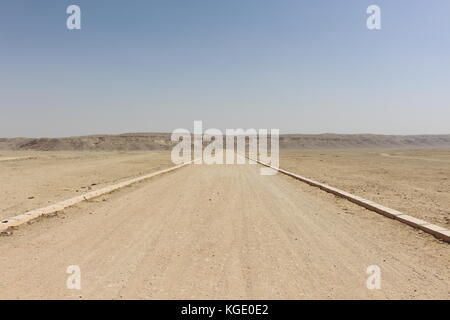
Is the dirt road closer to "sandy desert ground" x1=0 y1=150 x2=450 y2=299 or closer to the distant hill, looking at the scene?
"sandy desert ground" x1=0 y1=150 x2=450 y2=299

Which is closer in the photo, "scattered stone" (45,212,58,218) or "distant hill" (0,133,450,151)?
"scattered stone" (45,212,58,218)

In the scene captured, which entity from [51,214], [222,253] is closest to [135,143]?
[51,214]

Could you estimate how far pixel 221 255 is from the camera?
222 inches

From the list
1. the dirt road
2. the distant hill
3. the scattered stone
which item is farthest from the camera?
the distant hill

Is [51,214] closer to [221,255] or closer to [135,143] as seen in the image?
[221,255]

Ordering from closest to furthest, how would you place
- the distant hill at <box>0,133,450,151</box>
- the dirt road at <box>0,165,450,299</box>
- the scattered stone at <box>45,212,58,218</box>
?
the dirt road at <box>0,165,450,299</box>, the scattered stone at <box>45,212,58,218</box>, the distant hill at <box>0,133,450,151</box>

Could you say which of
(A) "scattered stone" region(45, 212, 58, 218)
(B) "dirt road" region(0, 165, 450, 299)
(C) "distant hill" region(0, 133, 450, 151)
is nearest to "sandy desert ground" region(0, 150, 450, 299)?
(B) "dirt road" region(0, 165, 450, 299)

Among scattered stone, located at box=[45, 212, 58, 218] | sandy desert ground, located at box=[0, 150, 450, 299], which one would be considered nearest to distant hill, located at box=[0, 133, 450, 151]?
scattered stone, located at box=[45, 212, 58, 218]

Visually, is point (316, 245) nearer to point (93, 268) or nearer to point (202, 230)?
point (202, 230)

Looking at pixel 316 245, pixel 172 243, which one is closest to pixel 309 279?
pixel 316 245

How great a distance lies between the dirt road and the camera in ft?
14.0

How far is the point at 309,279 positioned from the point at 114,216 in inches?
223

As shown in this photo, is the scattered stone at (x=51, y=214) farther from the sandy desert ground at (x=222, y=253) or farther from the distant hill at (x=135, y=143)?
the distant hill at (x=135, y=143)

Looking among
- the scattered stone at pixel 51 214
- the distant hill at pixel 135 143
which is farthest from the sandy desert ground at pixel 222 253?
the distant hill at pixel 135 143
